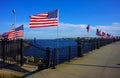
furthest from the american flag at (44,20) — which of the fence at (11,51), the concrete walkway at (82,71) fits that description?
the concrete walkway at (82,71)

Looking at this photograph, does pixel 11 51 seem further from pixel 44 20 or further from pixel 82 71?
pixel 82 71

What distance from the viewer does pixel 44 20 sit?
12719 millimetres

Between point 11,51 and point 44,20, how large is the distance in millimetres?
2812

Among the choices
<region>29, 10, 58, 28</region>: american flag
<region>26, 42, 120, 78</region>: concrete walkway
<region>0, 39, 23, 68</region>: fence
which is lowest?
<region>26, 42, 120, 78</region>: concrete walkway

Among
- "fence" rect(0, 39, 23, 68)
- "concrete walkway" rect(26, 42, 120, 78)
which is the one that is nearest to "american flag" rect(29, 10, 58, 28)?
"fence" rect(0, 39, 23, 68)

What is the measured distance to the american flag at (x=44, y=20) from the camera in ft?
41.7

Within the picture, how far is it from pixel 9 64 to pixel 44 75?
449 centimetres

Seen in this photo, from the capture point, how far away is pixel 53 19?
41.9ft

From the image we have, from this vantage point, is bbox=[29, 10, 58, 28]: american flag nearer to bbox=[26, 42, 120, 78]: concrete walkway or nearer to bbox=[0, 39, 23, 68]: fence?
bbox=[0, 39, 23, 68]: fence

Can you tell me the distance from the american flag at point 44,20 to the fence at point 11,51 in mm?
1321

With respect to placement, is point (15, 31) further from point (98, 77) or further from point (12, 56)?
point (98, 77)

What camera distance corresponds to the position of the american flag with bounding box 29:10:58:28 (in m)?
12.7

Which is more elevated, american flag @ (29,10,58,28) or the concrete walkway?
american flag @ (29,10,58,28)

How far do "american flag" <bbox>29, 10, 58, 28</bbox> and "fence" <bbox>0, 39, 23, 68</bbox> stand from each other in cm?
132
